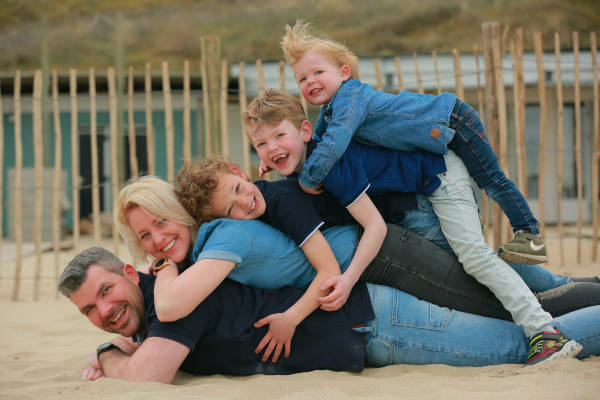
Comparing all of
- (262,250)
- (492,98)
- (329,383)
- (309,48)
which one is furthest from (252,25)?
(329,383)

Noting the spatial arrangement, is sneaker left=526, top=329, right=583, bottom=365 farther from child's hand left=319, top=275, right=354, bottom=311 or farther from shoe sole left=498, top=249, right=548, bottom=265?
child's hand left=319, top=275, right=354, bottom=311

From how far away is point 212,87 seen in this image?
5.58 meters

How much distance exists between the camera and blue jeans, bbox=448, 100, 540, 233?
9.50ft

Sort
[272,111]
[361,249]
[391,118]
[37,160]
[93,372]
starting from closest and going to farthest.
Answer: [361,249], [93,372], [272,111], [391,118], [37,160]

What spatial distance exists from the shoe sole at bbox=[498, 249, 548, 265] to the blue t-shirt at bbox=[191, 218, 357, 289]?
2.40 ft

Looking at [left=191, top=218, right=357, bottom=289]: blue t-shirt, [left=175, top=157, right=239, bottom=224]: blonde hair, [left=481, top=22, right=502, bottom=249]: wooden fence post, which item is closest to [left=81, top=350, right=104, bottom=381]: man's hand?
[left=191, top=218, right=357, bottom=289]: blue t-shirt

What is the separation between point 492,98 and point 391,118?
316 cm

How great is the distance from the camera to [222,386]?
2.25m

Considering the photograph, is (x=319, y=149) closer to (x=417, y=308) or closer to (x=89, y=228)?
(x=417, y=308)

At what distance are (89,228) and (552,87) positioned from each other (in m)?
10.2

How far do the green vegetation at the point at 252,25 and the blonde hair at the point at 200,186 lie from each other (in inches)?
1135

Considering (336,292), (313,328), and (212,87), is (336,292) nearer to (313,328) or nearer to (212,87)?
(313,328)

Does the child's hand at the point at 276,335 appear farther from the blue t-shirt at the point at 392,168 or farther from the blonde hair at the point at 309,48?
the blonde hair at the point at 309,48

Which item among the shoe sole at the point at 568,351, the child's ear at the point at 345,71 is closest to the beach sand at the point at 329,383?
the shoe sole at the point at 568,351
